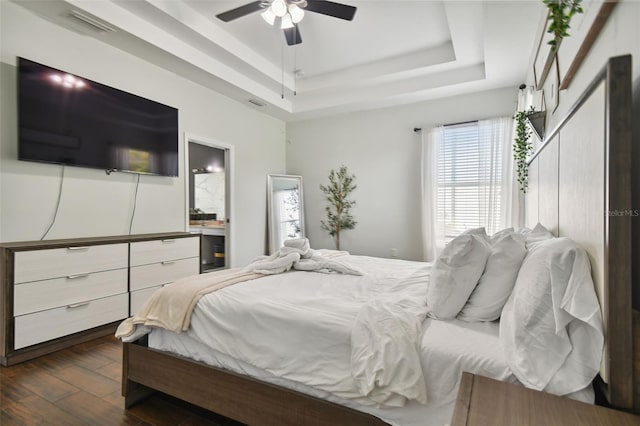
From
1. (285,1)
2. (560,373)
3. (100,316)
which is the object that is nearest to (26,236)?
(100,316)

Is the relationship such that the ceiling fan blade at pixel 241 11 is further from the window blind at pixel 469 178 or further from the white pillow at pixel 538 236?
the window blind at pixel 469 178

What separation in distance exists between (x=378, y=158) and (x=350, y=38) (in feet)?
6.17

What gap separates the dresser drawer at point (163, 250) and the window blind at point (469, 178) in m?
3.31

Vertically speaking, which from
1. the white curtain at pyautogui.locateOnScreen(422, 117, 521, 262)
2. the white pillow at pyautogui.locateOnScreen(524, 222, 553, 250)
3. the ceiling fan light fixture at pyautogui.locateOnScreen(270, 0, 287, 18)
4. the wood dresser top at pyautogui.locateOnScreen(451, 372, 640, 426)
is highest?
the ceiling fan light fixture at pyautogui.locateOnScreen(270, 0, 287, 18)

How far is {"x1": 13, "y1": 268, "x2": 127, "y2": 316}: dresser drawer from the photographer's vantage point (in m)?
2.24

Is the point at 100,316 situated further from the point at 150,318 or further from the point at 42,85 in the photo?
the point at 42,85

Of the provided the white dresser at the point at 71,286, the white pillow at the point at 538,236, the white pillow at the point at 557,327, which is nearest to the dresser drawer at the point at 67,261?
the white dresser at the point at 71,286

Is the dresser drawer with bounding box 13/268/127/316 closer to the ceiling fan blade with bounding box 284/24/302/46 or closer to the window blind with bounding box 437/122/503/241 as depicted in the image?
the ceiling fan blade with bounding box 284/24/302/46

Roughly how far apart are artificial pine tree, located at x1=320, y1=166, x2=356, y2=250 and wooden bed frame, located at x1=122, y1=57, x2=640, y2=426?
306cm

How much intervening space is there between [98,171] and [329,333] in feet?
9.50

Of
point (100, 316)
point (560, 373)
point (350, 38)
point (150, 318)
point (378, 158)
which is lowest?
point (100, 316)

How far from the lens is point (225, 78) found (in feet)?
12.5

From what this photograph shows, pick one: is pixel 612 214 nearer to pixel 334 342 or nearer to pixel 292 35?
pixel 334 342

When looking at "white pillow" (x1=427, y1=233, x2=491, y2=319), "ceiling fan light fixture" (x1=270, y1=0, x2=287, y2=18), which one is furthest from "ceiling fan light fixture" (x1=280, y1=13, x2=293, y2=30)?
"white pillow" (x1=427, y1=233, x2=491, y2=319)
